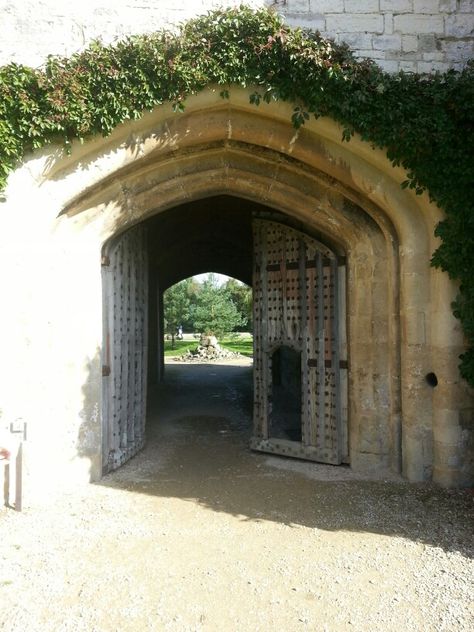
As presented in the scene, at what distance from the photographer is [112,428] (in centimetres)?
514

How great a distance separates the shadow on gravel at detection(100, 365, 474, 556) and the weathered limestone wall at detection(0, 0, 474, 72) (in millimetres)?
4075

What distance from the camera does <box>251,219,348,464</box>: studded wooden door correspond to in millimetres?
5305

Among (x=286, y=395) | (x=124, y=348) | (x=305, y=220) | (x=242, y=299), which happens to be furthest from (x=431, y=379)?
(x=242, y=299)

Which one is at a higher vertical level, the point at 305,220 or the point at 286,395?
the point at 305,220

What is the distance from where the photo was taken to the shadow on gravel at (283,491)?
146 inches

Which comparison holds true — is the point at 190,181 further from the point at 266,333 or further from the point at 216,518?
the point at 216,518

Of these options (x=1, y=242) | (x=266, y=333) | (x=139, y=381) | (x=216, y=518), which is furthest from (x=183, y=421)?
(x=1, y=242)

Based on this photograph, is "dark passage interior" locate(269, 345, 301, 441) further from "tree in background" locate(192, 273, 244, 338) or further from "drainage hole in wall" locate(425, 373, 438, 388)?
"tree in background" locate(192, 273, 244, 338)

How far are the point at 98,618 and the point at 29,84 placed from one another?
4.10m

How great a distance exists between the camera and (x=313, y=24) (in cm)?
449

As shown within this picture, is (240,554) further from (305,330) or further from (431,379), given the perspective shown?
(305,330)

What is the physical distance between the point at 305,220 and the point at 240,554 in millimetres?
3492

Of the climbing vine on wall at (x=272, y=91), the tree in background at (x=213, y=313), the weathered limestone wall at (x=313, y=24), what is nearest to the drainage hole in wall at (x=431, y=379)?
the climbing vine on wall at (x=272, y=91)

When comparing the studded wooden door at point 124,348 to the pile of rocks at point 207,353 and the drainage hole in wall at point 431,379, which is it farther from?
the pile of rocks at point 207,353
